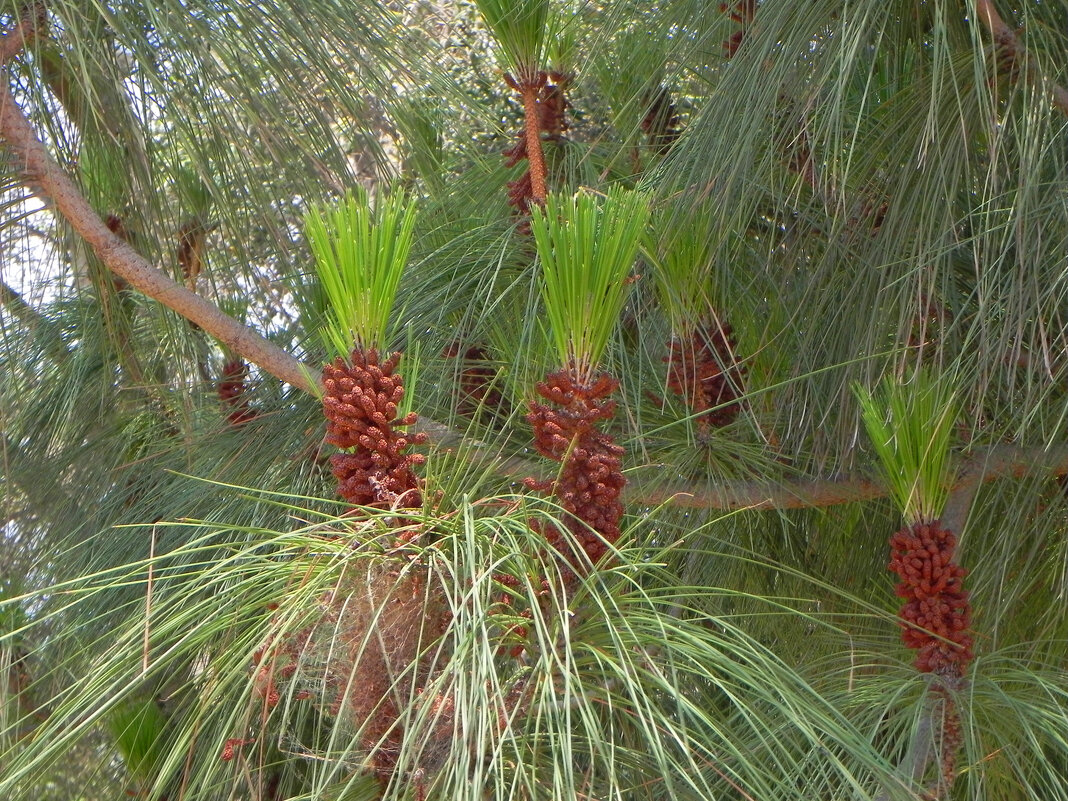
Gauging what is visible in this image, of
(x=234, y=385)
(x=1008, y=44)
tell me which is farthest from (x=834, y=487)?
(x=234, y=385)

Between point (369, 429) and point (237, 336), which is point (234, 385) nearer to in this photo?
point (237, 336)

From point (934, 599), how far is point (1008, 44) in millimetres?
503

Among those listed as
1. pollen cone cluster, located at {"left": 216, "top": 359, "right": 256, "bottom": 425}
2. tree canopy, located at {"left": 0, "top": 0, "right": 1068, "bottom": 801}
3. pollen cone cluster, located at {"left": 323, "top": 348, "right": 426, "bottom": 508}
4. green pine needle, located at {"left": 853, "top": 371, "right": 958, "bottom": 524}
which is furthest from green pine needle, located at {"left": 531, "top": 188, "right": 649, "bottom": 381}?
pollen cone cluster, located at {"left": 216, "top": 359, "right": 256, "bottom": 425}

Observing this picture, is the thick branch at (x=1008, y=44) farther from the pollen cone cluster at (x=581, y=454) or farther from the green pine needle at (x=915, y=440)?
the pollen cone cluster at (x=581, y=454)

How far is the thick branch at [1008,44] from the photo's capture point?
1033mm

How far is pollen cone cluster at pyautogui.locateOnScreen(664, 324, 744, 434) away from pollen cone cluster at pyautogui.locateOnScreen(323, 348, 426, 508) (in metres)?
0.49

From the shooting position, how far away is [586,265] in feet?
2.32

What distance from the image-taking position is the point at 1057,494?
134cm

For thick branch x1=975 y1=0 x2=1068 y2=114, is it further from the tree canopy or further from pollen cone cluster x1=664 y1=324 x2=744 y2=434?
pollen cone cluster x1=664 y1=324 x2=744 y2=434

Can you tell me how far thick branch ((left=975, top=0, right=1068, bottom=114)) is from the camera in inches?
40.7

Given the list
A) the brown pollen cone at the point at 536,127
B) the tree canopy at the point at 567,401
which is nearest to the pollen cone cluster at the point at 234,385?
the tree canopy at the point at 567,401

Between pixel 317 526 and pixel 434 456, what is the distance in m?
A: 0.18

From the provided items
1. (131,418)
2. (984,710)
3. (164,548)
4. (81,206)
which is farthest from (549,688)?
(131,418)

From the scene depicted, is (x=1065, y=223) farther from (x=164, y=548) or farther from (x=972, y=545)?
(x=164, y=548)
